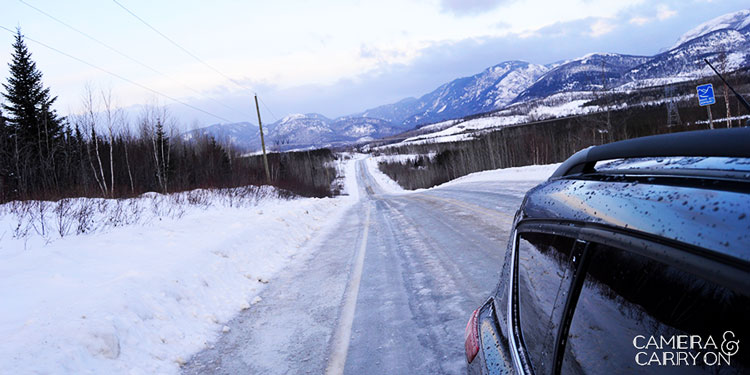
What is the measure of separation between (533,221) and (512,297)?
406 millimetres

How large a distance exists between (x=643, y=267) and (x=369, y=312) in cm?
410

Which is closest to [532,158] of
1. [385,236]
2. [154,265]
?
[385,236]

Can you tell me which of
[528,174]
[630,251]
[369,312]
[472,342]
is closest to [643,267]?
[630,251]

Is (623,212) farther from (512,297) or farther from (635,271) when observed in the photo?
(512,297)

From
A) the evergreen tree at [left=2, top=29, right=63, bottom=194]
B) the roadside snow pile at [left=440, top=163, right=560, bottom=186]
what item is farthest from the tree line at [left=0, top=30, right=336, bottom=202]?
the roadside snow pile at [left=440, top=163, right=560, bottom=186]

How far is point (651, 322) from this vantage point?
3.26 feet

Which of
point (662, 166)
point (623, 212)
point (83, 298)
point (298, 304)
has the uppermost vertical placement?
point (662, 166)

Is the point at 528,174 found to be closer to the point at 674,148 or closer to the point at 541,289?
the point at 541,289

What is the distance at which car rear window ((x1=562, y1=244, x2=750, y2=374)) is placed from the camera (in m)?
0.80

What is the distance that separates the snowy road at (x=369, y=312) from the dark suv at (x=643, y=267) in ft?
6.63

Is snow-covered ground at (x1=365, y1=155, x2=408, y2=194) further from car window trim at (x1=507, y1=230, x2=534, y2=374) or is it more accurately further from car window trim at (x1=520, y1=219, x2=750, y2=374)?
car window trim at (x1=520, y1=219, x2=750, y2=374)

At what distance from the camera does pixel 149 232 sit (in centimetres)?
991

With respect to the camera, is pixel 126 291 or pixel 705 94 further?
pixel 705 94

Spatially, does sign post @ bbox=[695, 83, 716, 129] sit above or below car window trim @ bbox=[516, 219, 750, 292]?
above
